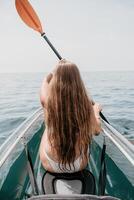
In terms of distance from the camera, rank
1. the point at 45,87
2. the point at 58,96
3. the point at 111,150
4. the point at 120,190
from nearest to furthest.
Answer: the point at 58,96, the point at 45,87, the point at 120,190, the point at 111,150

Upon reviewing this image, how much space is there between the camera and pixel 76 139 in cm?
236

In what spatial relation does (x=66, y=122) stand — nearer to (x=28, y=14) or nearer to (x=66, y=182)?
(x=66, y=182)

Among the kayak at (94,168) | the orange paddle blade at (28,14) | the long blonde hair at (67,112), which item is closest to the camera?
the long blonde hair at (67,112)

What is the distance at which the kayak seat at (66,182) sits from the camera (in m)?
2.39

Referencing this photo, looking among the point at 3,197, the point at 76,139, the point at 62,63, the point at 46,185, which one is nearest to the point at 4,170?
the point at 3,197

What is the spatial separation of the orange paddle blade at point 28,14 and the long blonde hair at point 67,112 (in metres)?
3.15

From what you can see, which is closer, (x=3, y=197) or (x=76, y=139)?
(x=76, y=139)

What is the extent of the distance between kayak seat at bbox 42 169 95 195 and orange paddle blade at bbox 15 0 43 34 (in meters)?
3.40

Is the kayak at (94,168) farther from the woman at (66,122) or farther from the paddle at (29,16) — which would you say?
the paddle at (29,16)

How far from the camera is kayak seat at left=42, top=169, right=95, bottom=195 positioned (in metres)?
2.39

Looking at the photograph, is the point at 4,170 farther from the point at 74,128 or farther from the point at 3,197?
the point at 74,128

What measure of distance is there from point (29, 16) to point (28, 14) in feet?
0.16

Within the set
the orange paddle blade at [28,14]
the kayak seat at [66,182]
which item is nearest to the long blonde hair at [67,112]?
the kayak seat at [66,182]

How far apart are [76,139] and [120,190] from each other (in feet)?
2.89
